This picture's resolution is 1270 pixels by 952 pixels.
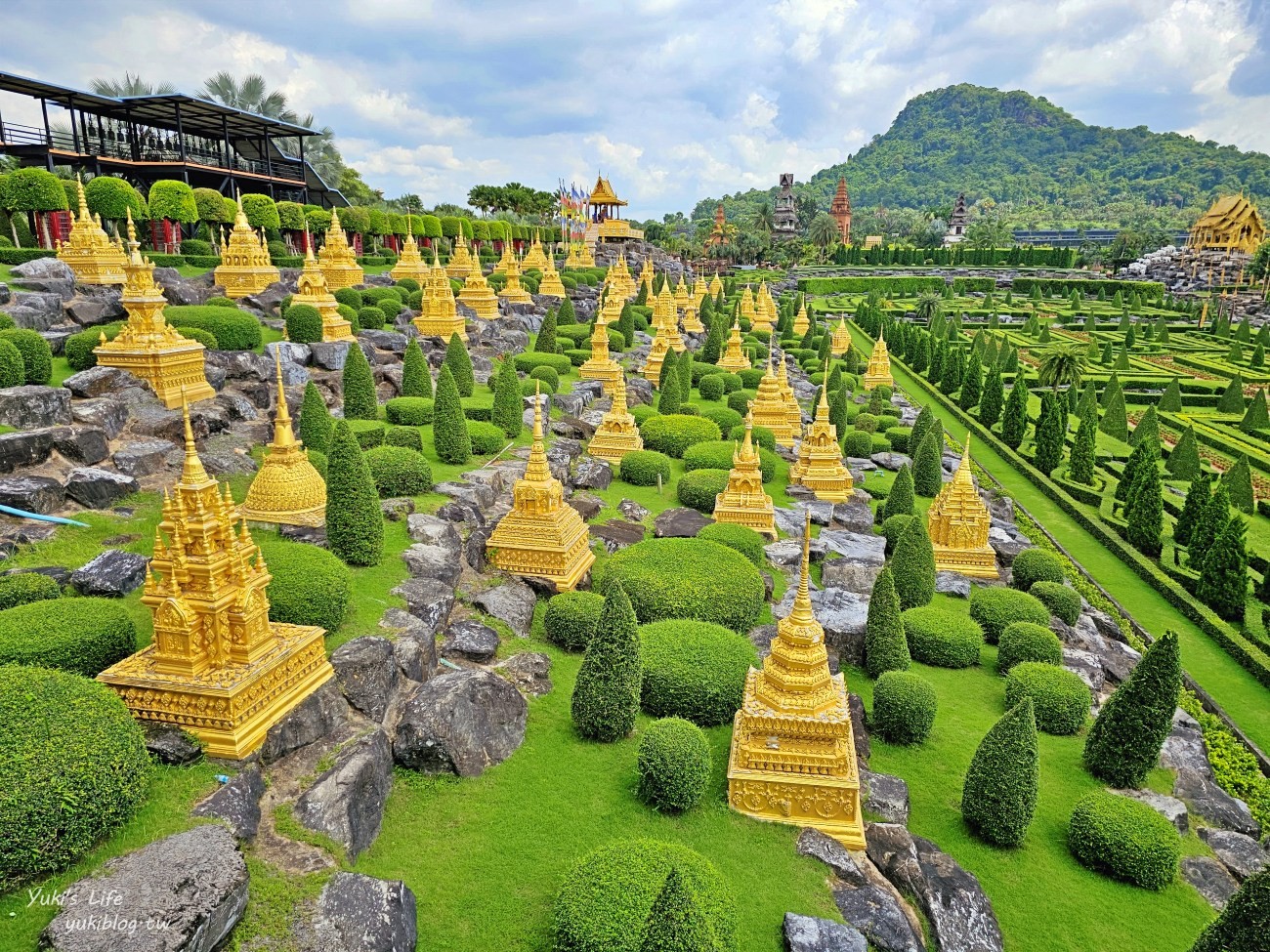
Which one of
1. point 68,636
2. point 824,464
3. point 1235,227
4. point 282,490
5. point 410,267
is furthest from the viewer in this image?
point 1235,227

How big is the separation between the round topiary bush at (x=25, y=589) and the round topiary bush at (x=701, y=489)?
55.4ft

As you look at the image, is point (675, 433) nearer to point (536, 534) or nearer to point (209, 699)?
point (536, 534)

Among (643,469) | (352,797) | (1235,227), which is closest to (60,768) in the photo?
(352,797)

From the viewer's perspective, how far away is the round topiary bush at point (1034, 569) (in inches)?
864

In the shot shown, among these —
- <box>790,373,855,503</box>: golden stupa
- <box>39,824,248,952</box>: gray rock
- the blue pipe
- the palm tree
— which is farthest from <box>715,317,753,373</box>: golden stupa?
<box>39,824,248,952</box>: gray rock

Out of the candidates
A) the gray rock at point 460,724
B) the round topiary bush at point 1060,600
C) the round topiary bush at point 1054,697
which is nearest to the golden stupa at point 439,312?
the gray rock at point 460,724

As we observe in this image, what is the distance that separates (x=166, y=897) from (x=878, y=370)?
147 feet

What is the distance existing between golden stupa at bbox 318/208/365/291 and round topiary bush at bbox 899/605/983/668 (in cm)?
2875

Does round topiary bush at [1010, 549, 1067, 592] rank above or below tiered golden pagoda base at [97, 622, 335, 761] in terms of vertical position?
below

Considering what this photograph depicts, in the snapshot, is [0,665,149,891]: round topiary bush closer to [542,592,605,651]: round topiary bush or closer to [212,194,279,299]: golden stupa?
[542,592,605,651]: round topiary bush

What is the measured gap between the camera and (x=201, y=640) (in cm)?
1016

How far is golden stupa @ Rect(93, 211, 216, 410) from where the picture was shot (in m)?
19.8

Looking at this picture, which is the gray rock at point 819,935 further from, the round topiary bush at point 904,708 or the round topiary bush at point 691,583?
the round topiary bush at point 691,583

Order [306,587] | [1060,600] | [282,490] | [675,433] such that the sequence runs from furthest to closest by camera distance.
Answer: [675,433], [1060,600], [282,490], [306,587]
